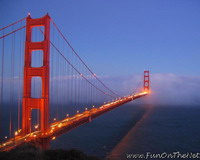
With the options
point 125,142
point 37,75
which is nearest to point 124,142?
point 125,142

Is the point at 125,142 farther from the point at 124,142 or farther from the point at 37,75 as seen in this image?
the point at 37,75

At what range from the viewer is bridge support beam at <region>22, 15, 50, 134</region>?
11484 millimetres

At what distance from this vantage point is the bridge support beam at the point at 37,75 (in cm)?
1148

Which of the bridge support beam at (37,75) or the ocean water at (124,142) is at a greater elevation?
the bridge support beam at (37,75)

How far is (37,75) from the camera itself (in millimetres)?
11781

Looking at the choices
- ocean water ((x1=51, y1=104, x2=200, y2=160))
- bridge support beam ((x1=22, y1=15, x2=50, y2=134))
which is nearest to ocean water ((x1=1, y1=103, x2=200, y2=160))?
ocean water ((x1=51, y1=104, x2=200, y2=160))

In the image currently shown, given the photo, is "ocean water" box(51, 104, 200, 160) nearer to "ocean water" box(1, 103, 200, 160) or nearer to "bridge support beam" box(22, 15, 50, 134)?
"ocean water" box(1, 103, 200, 160)

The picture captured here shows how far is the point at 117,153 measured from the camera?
53.2 ft

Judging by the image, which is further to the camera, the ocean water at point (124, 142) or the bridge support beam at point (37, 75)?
the ocean water at point (124, 142)

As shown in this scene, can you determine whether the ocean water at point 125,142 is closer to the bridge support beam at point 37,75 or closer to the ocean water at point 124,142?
the ocean water at point 124,142

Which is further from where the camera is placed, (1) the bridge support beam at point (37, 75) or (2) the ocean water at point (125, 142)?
(2) the ocean water at point (125, 142)

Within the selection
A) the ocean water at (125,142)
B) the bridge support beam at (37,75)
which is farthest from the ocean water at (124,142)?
the bridge support beam at (37,75)

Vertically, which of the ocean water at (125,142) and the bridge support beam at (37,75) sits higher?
the bridge support beam at (37,75)

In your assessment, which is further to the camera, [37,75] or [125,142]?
[125,142]
